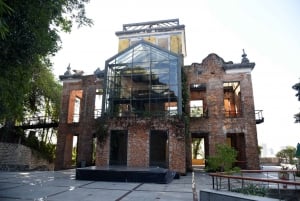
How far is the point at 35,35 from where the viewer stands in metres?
6.21

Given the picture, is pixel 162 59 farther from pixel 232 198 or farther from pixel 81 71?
pixel 232 198

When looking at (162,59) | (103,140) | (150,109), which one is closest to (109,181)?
(103,140)

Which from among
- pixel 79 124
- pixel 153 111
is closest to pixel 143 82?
pixel 153 111

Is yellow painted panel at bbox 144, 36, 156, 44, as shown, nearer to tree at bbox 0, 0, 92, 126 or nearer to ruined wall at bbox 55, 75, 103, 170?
ruined wall at bbox 55, 75, 103, 170

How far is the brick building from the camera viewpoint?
13.4 m

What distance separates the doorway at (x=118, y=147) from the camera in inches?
537

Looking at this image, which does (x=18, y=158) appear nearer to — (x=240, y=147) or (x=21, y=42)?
(x=21, y=42)

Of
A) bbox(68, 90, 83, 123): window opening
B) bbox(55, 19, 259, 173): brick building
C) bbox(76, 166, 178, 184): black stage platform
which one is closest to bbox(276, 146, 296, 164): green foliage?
bbox(55, 19, 259, 173): brick building

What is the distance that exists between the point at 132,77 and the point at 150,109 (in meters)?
2.61

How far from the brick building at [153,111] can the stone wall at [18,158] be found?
3041 mm

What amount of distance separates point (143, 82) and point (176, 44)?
6.93 meters

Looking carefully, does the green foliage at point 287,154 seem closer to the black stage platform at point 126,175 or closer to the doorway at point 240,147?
the doorway at point 240,147

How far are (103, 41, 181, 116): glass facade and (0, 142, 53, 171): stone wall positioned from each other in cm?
928

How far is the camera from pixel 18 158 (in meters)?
18.2
